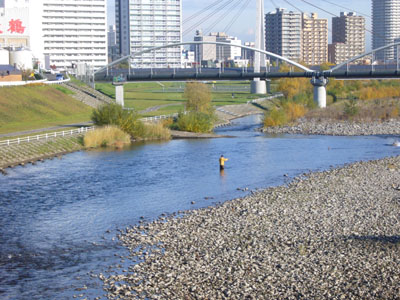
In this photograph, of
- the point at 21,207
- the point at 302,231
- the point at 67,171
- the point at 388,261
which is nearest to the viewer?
the point at 388,261

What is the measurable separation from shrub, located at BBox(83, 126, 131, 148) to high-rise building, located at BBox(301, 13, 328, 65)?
146 m

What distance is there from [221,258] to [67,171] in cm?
1926

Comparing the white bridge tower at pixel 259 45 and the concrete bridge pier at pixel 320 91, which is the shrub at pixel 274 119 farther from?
the white bridge tower at pixel 259 45

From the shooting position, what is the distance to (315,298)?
16.6 metres

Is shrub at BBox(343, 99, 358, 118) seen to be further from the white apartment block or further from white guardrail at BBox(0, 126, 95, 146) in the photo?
the white apartment block

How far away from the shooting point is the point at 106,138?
159 ft

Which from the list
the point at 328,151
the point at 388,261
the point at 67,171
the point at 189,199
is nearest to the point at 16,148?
the point at 67,171

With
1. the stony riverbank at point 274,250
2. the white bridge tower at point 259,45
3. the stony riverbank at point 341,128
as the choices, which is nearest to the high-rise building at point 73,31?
the white bridge tower at point 259,45

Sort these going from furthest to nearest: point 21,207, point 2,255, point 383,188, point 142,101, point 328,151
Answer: point 142,101 < point 328,151 < point 383,188 < point 21,207 < point 2,255

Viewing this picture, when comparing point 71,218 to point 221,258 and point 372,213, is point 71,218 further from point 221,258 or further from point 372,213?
point 372,213

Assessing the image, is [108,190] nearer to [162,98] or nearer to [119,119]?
[119,119]

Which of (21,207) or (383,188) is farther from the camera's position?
(383,188)

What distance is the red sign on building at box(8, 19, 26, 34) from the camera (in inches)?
3755

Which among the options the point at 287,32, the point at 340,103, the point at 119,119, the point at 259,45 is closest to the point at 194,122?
the point at 119,119
